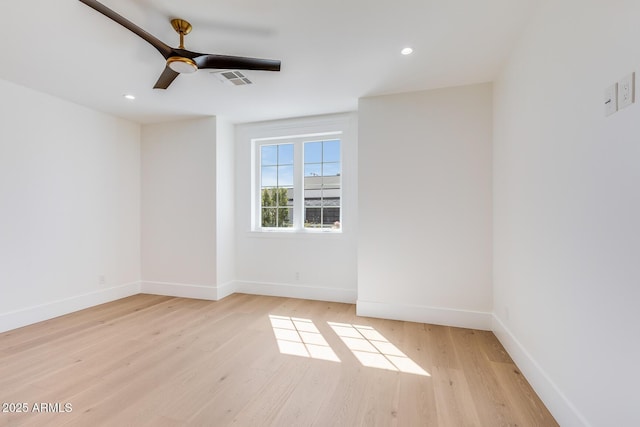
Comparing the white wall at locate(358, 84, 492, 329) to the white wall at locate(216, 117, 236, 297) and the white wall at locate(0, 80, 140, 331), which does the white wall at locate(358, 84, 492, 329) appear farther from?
the white wall at locate(0, 80, 140, 331)

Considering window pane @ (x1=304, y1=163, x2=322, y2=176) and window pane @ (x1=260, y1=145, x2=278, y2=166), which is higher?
window pane @ (x1=260, y1=145, x2=278, y2=166)

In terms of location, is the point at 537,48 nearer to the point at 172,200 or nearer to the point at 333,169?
the point at 333,169

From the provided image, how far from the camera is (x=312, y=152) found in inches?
162

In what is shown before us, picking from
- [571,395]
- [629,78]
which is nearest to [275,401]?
[571,395]

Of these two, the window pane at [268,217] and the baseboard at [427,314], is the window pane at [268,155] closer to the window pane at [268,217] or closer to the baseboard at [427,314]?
the window pane at [268,217]

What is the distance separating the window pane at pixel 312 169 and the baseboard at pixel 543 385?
2.81 metres

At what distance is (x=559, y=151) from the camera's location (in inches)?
64.2

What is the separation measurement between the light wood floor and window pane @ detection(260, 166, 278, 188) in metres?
2.01

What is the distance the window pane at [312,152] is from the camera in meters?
4.09

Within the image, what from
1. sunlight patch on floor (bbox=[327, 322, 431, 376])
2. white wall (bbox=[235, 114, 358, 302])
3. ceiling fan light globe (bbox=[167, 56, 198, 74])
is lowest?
sunlight patch on floor (bbox=[327, 322, 431, 376])

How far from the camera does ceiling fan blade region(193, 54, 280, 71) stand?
2.03 metres

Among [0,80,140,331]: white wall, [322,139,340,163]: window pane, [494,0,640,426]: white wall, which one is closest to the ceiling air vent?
[322,139,340,163]: window pane

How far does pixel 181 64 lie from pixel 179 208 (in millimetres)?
2577

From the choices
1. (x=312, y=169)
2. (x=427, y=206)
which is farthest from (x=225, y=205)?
(x=427, y=206)
